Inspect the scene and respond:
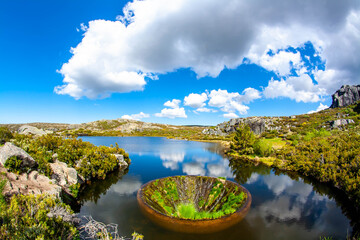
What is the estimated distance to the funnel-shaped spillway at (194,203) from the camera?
50.2 ft

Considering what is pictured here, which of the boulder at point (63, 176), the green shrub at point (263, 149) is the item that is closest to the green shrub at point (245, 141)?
the green shrub at point (263, 149)

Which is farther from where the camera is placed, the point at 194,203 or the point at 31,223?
the point at 194,203

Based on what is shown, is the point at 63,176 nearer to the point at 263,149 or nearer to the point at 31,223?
the point at 31,223

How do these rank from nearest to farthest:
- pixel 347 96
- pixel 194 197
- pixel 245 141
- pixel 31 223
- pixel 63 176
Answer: pixel 31 223 < pixel 63 176 < pixel 194 197 < pixel 245 141 < pixel 347 96

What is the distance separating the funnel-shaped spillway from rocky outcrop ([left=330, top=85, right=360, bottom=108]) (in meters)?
138

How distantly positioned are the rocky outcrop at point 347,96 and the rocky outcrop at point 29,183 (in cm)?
15678

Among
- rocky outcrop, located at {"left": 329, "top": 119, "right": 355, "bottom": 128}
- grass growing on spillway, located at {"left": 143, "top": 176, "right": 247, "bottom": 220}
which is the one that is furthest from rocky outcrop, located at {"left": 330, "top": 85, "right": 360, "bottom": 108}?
grass growing on spillway, located at {"left": 143, "top": 176, "right": 247, "bottom": 220}

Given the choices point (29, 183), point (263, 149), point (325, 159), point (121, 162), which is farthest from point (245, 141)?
point (29, 183)

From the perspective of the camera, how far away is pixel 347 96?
4434 inches

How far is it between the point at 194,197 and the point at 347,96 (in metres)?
146

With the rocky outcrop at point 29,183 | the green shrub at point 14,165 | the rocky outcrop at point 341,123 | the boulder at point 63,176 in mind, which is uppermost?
the rocky outcrop at point 341,123

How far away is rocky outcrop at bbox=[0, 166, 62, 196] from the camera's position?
13288 millimetres

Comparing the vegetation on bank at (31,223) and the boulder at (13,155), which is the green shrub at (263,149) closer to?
the vegetation on bank at (31,223)

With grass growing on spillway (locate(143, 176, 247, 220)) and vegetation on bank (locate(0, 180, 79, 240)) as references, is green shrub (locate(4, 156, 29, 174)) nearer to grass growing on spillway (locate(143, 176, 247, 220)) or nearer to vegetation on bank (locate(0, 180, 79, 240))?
vegetation on bank (locate(0, 180, 79, 240))
